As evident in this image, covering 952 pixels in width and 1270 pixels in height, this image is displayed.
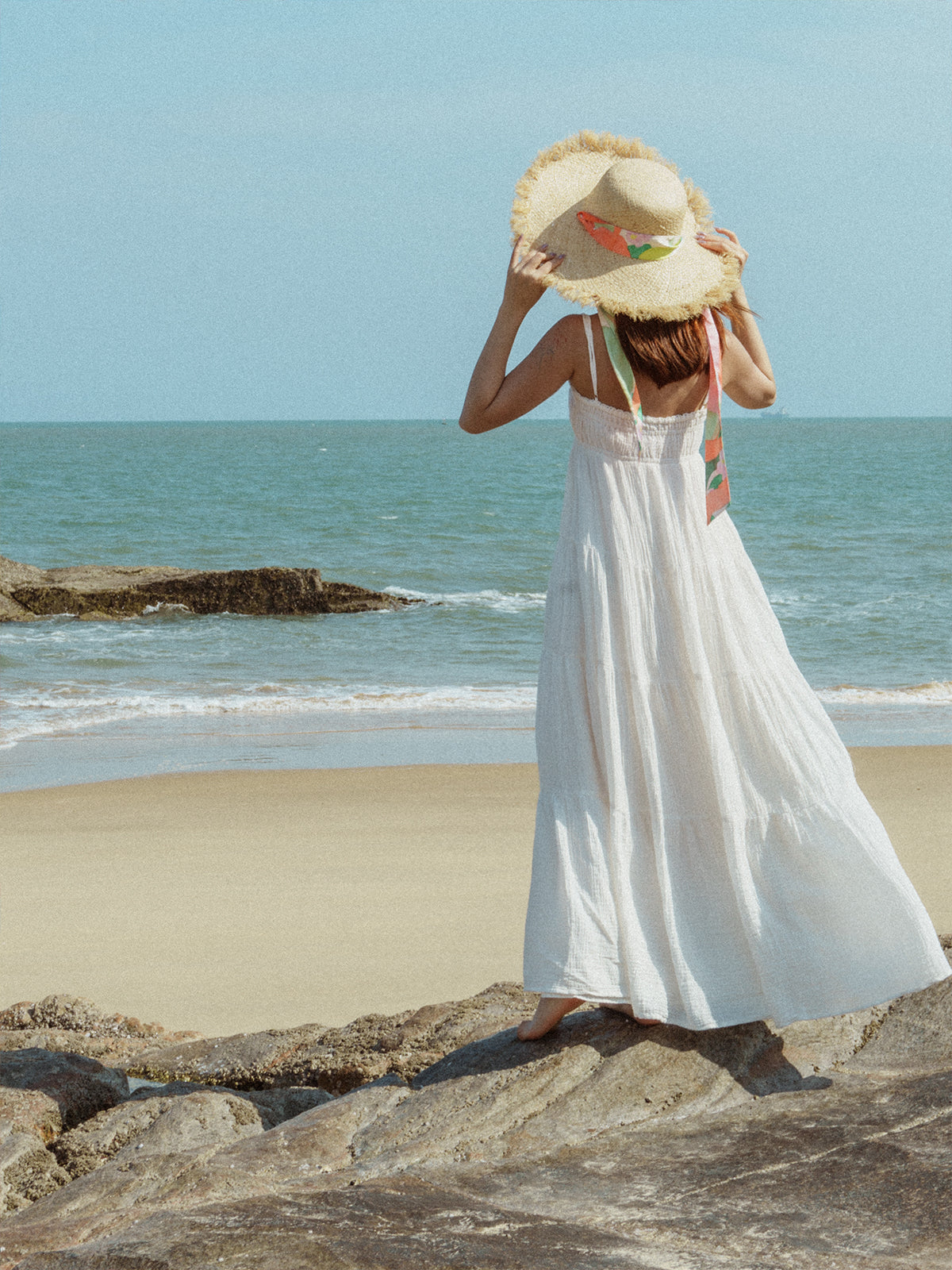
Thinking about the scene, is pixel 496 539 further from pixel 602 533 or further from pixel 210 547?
pixel 602 533

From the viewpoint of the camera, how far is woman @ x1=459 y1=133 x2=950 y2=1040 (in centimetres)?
282

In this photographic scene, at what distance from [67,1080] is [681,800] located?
5.93ft

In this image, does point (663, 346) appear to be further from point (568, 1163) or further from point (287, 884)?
point (287, 884)

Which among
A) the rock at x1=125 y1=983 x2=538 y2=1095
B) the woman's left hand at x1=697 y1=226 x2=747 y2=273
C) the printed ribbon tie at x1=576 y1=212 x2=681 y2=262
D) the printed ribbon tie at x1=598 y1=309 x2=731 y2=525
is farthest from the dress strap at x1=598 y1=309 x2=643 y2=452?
the rock at x1=125 y1=983 x2=538 y2=1095

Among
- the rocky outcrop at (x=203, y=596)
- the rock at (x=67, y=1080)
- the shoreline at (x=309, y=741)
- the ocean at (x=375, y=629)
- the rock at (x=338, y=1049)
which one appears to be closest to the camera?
the rock at (x=67, y=1080)

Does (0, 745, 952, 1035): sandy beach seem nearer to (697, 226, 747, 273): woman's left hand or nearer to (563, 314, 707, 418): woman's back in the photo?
(563, 314, 707, 418): woman's back

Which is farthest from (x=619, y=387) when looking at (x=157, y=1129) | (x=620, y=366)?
(x=157, y=1129)

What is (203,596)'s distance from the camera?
65.0ft

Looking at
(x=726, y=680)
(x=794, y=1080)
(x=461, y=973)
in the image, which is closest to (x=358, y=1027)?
(x=461, y=973)

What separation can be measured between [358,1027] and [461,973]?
39.8 inches

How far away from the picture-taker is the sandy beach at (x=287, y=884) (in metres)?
5.20

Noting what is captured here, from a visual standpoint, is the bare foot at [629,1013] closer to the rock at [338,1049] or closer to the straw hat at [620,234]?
the rock at [338,1049]

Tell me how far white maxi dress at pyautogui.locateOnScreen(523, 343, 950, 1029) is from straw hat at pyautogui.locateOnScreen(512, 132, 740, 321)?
250 mm

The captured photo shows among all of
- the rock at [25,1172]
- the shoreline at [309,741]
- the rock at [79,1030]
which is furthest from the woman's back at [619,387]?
the shoreline at [309,741]
